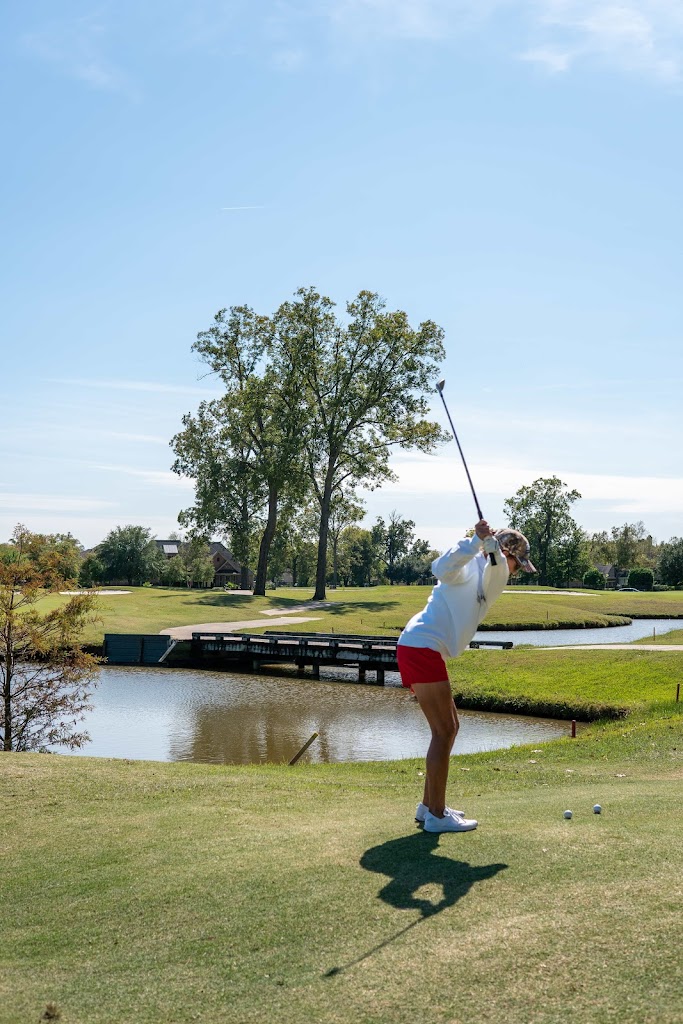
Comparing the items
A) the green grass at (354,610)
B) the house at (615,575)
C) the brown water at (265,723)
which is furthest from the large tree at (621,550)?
the brown water at (265,723)

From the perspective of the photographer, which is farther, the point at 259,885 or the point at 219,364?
the point at 219,364

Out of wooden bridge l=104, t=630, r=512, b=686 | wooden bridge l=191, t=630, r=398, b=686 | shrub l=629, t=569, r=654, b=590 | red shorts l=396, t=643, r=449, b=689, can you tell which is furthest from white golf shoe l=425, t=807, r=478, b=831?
shrub l=629, t=569, r=654, b=590

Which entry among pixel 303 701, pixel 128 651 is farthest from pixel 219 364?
pixel 303 701

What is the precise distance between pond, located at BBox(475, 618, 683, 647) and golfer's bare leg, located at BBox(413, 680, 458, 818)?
39983mm

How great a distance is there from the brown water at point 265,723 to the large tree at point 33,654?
1149 mm

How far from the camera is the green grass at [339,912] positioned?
4434 millimetres

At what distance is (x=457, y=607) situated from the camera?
7035 millimetres

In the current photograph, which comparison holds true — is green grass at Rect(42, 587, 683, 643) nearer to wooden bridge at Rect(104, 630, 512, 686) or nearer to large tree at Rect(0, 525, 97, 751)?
wooden bridge at Rect(104, 630, 512, 686)

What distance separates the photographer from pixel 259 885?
19.8 feet

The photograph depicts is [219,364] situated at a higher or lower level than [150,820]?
higher

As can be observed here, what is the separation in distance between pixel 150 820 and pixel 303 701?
22814mm

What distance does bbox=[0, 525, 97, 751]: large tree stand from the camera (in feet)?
67.7

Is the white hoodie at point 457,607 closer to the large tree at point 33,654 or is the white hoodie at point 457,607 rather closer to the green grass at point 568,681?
the large tree at point 33,654

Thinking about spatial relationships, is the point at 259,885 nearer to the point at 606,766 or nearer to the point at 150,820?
the point at 150,820
